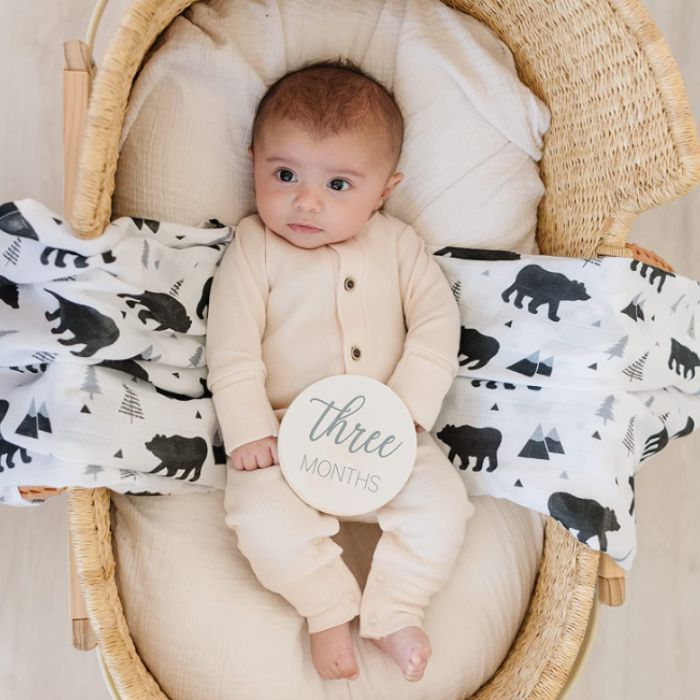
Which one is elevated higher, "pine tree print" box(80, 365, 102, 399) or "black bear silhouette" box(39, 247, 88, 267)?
"black bear silhouette" box(39, 247, 88, 267)

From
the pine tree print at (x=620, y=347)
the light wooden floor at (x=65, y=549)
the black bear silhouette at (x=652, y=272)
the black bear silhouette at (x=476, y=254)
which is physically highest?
the black bear silhouette at (x=652, y=272)

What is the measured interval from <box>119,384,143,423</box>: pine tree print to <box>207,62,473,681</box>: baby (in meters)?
0.11

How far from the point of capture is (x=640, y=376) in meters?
1.18

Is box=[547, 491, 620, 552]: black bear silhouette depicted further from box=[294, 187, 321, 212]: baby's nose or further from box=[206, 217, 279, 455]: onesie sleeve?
box=[294, 187, 321, 212]: baby's nose

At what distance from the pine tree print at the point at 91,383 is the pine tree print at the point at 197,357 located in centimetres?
16

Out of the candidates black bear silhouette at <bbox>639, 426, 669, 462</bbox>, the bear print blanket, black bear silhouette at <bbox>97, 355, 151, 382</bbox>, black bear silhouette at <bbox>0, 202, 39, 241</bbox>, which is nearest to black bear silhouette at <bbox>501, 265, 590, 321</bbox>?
the bear print blanket

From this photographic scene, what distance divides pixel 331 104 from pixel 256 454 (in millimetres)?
493

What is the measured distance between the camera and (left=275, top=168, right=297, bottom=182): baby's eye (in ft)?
3.76

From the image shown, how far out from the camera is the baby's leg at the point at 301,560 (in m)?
1.07

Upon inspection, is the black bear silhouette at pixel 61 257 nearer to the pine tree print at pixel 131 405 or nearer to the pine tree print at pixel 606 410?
the pine tree print at pixel 131 405

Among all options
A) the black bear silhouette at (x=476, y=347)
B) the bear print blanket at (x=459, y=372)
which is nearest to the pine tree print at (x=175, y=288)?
the bear print blanket at (x=459, y=372)

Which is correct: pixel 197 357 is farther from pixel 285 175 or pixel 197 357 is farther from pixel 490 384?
pixel 490 384

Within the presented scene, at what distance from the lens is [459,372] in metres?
1.28

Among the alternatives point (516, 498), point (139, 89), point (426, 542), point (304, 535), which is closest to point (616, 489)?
point (516, 498)
